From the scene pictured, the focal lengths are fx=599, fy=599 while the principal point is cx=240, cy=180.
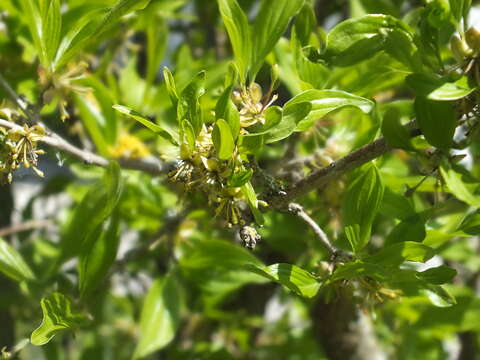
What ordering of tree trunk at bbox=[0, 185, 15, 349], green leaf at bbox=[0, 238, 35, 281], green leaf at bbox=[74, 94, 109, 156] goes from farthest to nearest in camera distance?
tree trunk at bbox=[0, 185, 15, 349] → green leaf at bbox=[74, 94, 109, 156] → green leaf at bbox=[0, 238, 35, 281]

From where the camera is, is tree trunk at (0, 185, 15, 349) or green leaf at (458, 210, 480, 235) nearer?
green leaf at (458, 210, 480, 235)

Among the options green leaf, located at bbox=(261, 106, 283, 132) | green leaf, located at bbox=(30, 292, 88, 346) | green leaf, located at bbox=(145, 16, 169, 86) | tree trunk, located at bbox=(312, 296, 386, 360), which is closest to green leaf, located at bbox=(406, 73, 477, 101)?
green leaf, located at bbox=(261, 106, 283, 132)

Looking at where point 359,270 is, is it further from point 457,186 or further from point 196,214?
point 196,214

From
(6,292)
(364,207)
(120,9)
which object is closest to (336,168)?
(364,207)

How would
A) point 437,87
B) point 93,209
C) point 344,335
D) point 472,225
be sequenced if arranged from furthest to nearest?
point 344,335, point 93,209, point 472,225, point 437,87

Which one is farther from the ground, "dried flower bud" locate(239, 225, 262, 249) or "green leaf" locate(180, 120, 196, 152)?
"green leaf" locate(180, 120, 196, 152)

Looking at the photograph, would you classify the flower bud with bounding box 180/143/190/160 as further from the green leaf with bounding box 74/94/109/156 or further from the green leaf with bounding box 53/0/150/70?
the green leaf with bounding box 74/94/109/156

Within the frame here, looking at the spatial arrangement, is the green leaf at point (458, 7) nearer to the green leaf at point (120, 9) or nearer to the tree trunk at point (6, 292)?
the green leaf at point (120, 9)
